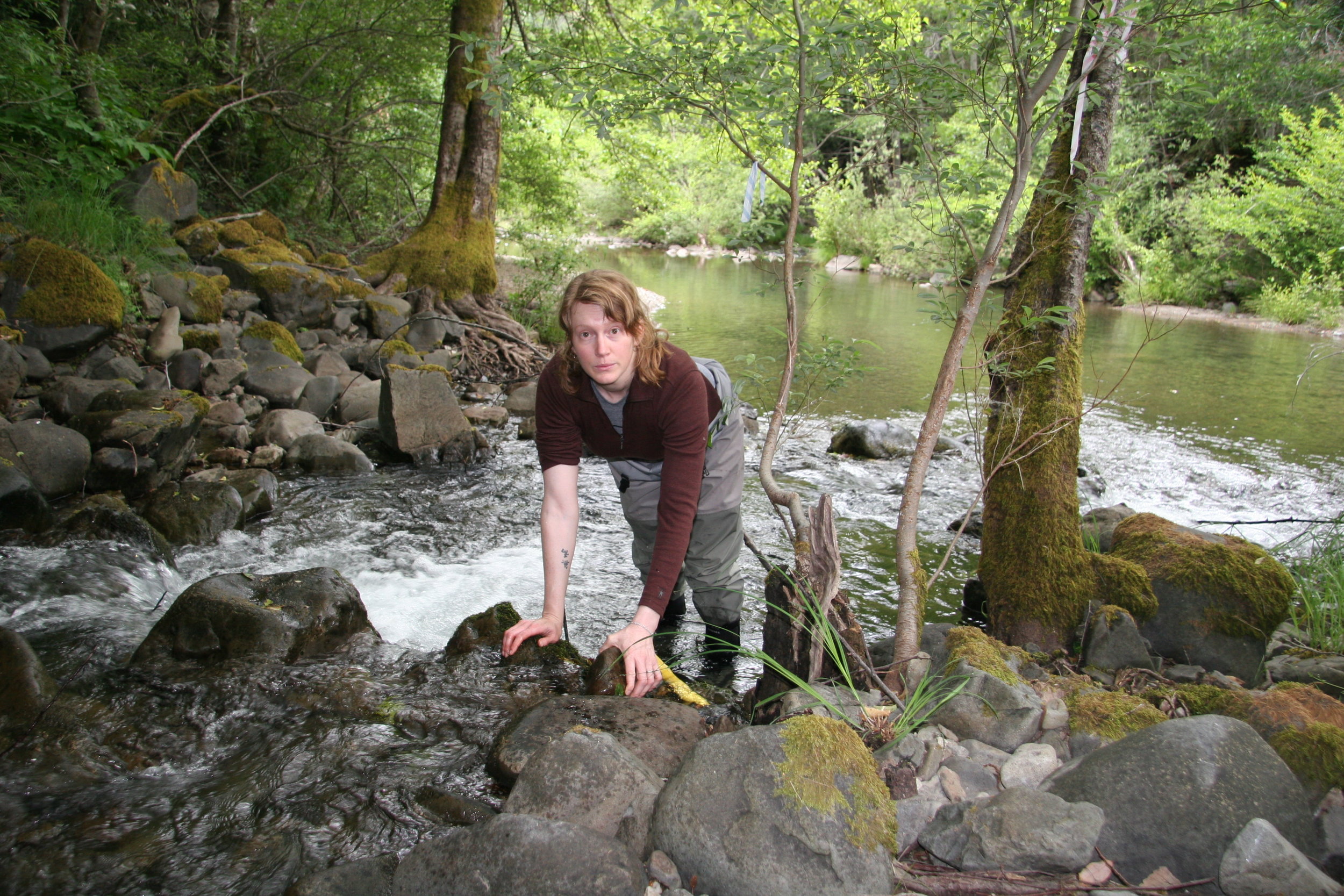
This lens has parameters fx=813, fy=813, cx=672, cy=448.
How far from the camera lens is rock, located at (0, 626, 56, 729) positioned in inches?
107

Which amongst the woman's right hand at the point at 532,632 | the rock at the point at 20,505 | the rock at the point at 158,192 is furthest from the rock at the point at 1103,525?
the rock at the point at 158,192

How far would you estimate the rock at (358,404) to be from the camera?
7566mm

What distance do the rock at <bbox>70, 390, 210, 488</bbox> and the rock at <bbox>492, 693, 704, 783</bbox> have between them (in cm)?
415

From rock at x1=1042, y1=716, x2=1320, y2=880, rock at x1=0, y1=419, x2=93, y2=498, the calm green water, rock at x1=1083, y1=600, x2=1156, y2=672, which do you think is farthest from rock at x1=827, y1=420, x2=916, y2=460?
rock at x1=0, y1=419, x2=93, y2=498

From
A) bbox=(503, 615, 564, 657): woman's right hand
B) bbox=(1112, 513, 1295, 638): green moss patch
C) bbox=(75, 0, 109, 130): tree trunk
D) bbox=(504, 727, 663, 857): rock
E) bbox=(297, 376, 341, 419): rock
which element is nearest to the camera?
bbox=(504, 727, 663, 857): rock

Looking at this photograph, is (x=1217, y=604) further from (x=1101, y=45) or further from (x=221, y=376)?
(x=221, y=376)

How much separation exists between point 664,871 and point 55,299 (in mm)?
6875

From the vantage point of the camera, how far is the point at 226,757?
2715 mm

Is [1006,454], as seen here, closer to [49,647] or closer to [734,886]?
[734,886]

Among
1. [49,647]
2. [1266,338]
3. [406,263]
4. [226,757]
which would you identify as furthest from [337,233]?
[1266,338]

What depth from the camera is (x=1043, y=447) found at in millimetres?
3729

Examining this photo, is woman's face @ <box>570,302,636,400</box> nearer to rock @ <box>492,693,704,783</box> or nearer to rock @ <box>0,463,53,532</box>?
rock @ <box>492,693,704,783</box>

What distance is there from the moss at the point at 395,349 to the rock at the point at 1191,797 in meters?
8.17

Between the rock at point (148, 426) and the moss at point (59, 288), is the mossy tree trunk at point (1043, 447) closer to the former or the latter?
the rock at point (148, 426)
